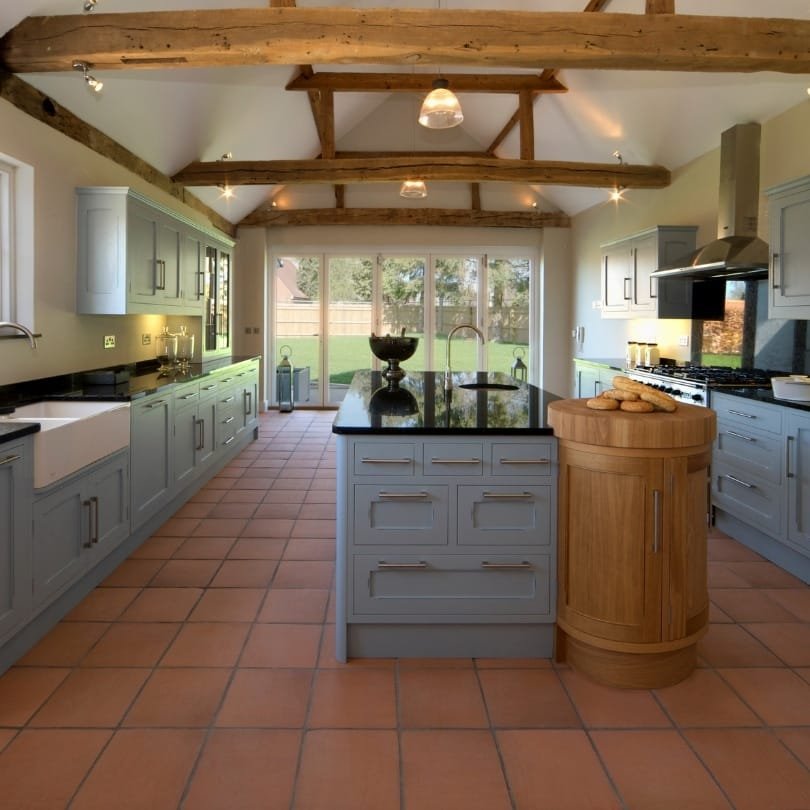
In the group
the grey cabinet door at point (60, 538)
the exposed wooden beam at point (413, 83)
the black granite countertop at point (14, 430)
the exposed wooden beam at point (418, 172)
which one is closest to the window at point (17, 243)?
the grey cabinet door at point (60, 538)

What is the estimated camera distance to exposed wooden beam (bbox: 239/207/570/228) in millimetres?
8906

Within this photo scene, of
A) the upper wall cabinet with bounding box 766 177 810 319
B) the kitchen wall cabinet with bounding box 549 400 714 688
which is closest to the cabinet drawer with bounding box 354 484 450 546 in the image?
the kitchen wall cabinet with bounding box 549 400 714 688

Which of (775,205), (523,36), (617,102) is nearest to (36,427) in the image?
(523,36)

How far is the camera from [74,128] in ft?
13.4

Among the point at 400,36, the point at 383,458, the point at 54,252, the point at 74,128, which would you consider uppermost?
the point at 400,36

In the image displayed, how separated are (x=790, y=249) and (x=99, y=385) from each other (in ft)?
13.2

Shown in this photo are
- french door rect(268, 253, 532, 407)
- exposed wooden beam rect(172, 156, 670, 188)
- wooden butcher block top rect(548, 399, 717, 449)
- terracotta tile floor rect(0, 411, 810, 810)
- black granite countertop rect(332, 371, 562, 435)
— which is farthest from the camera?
french door rect(268, 253, 532, 407)

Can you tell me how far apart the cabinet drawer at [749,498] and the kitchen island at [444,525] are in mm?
1726

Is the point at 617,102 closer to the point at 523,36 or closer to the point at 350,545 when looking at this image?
the point at 523,36

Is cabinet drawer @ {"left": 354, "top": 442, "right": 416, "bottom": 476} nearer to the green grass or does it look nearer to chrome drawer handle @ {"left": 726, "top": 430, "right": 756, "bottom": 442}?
chrome drawer handle @ {"left": 726, "top": 430, "right": 756, "bottom": 442}

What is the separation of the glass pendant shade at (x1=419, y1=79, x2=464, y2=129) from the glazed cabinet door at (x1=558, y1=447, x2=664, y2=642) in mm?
2401

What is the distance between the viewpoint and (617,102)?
5.73m

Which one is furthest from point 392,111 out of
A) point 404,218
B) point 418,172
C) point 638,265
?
point 638,265

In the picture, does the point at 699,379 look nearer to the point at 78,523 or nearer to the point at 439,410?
the point at 439,410
